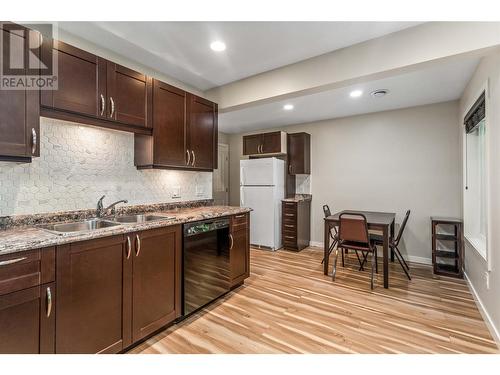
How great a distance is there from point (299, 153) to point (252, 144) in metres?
1.01

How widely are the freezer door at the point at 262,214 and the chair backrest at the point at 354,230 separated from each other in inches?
63.2

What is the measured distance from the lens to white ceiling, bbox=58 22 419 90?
2.00m

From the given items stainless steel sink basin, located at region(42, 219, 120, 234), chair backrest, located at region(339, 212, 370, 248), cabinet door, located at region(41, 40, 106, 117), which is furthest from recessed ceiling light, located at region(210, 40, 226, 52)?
chair backrest, located at region(339, 212, 370, 248)

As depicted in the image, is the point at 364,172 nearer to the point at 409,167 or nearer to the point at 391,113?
the point at 409,167

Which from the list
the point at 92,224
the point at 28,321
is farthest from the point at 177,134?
the point at 28,321

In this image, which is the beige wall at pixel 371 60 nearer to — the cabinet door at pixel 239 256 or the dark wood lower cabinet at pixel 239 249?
the dark wood lower cabinet at pixel 239 249

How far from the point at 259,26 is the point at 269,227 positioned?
11.0 ft

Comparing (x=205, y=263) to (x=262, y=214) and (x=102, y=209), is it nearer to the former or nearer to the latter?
(x=102, y=209)

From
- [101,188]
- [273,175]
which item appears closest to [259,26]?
[101,188]

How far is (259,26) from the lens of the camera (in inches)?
78.7

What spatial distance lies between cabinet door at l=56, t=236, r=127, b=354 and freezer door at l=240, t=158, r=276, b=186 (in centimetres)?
320

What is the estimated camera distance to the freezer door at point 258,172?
4.54m

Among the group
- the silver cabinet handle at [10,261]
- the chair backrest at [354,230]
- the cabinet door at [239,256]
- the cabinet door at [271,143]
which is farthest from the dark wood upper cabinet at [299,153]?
the silver cabinet handle at [10,261]
